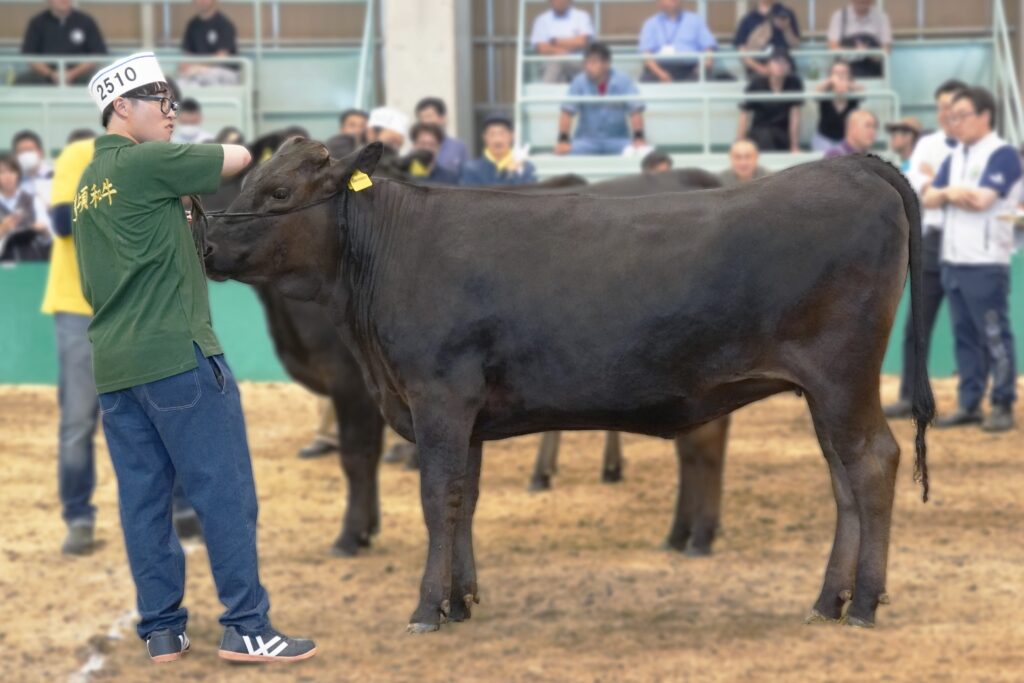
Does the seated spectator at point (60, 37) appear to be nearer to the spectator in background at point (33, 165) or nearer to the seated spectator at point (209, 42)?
the seated spectator at point (209, 42)

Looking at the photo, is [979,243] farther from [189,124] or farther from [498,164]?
[189,124]

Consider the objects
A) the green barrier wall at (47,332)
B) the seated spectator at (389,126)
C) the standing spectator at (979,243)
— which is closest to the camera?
the standing spectator at (979,243)

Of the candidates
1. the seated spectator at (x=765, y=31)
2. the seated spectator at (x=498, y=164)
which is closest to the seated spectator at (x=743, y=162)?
the seated spectator at (x=498, y=164)

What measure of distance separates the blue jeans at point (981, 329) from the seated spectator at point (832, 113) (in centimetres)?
428

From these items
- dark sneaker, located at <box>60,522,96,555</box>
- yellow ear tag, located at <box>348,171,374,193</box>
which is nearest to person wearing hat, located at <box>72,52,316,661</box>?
yellow ear tag, located at <box>348,171,374,193</box>

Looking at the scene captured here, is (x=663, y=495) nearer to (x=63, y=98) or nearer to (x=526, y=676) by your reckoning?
(x=526, y=676)

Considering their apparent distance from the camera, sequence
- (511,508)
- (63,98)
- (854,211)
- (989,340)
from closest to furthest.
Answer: (854,211)
(511,508)
(989,340)
(63,98)

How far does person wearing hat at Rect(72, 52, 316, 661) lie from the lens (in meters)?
5.03

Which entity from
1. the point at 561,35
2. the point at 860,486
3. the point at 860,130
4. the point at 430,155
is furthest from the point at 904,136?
the point at 860,486

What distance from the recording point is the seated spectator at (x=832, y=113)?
624 inches

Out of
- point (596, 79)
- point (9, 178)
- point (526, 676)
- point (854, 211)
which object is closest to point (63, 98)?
point (9, 178)

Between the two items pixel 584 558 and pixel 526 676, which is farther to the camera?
pixel 584 558

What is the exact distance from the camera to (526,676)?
7672 millimetres

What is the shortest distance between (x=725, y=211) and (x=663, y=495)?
21.6ft
